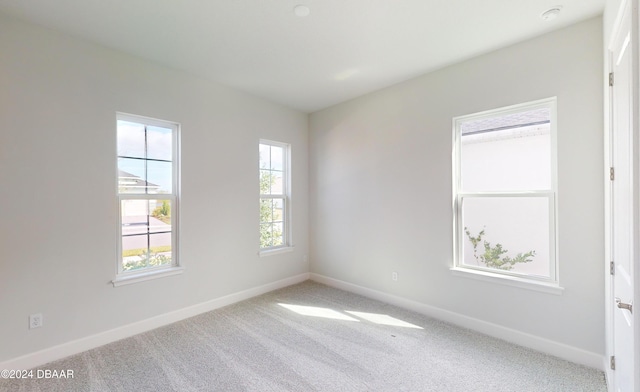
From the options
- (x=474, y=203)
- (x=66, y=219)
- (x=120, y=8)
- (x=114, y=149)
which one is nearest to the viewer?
(x=120, y=8)

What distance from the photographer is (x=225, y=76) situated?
129 inches

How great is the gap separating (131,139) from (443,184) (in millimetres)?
3370

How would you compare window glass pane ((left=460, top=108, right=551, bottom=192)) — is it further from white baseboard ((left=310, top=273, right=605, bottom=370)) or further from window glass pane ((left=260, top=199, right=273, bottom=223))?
window glass pane ((left=260, top=199, right=273, bottom=223))

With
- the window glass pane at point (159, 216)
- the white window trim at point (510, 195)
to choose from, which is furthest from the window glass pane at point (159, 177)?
the white window trim at point (510, 195)

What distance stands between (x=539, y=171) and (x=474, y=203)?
0.63 metres

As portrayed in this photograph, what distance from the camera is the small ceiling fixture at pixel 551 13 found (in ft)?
6.91

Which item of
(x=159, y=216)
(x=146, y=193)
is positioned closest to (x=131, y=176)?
(x=146, y=193)

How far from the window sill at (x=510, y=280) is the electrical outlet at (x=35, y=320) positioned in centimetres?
382

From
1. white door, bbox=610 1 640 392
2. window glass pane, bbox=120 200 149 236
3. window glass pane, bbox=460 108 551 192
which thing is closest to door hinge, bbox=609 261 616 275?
white door, bbox=610 1 640 392

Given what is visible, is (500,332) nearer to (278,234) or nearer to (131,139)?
(278,234)

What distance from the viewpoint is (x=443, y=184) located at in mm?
3066

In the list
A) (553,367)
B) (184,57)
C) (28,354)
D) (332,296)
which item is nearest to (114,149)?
(184,57)

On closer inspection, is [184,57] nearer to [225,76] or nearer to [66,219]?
[225,76]

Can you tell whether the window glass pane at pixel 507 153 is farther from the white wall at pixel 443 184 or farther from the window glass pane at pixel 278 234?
the window glass pane at pixel 278 234
